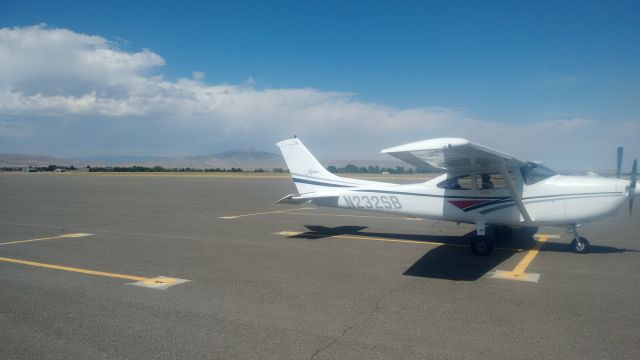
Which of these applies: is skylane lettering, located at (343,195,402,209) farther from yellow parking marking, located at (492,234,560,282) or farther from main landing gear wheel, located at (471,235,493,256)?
yellow parking marking, located at (492,234,560,282)

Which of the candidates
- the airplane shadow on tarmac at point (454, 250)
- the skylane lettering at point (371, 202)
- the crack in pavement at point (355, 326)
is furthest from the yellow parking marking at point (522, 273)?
the skylane lettering at point (371, 202)

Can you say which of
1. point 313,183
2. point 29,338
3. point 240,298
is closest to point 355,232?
point 313,183

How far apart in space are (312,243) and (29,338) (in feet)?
22.1

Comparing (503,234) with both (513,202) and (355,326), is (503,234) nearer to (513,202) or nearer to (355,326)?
(513,202)

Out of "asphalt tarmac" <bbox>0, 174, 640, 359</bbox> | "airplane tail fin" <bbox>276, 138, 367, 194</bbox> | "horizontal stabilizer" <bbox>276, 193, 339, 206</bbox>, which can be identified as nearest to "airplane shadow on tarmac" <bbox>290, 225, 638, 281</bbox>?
"asphalt tarmac" <bbox>0, 174, 640, 359</bbox>

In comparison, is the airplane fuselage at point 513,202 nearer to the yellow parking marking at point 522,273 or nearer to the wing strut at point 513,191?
the wing strut at point 513,191

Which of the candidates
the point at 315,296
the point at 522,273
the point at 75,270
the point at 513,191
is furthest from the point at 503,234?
the point at 75,270

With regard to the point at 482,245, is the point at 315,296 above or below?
below

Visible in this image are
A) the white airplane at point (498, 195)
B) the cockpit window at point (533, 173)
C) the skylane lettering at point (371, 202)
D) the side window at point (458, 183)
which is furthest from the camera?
the skylane lettering at point (371, 202)

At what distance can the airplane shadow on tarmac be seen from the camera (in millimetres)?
7824

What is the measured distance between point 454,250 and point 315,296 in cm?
469

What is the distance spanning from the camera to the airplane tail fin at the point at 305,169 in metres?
12.1

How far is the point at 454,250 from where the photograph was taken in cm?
986

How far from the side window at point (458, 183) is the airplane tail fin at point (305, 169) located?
2.84 m
